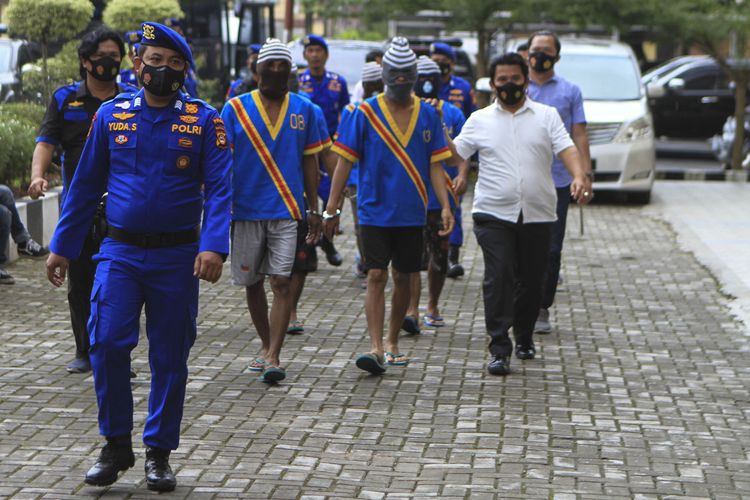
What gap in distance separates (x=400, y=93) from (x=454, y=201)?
5.88 feet

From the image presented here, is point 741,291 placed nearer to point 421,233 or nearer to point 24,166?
point 421,233

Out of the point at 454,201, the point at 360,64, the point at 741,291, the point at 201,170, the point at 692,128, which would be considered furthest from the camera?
the point at 692,128

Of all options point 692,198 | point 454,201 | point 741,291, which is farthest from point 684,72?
point 454,201

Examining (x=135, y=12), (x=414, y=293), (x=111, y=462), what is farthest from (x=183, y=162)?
(x=135, y=12)

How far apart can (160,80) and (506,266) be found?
3.12 m

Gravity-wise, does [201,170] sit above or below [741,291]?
above

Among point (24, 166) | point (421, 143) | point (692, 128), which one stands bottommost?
point (692, 128)

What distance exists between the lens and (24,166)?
12969 millimetres

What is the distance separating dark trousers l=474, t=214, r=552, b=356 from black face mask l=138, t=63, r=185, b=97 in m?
3.02

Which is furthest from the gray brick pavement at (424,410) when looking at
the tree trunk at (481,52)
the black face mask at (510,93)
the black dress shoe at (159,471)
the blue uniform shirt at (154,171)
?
the tree trunk at (481,52)

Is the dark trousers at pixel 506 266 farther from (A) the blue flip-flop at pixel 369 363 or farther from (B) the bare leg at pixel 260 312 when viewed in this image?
(B) the bare leg at pixel 260 312

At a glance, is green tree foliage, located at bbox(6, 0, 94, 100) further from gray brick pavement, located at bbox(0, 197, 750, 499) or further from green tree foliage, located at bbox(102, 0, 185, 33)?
gray brick pavement, located at bbox(0, 197, 750, 499)

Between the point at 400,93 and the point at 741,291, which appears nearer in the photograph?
the point at 400,93

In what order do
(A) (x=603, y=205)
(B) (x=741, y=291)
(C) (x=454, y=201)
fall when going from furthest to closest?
1. (A) (x=603, y=205)
2. (B) (x=741, y=291)
3. (C) (x=454, y=201)
